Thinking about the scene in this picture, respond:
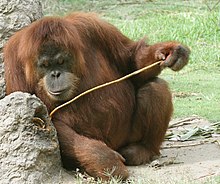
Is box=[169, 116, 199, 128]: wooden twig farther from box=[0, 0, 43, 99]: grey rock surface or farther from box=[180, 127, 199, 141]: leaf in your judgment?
box=[0, 0, 43, 99]: grey rock surface

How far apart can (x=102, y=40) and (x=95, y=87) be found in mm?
373

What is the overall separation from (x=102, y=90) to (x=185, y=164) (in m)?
0.75

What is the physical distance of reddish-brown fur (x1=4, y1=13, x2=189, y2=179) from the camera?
431 cm

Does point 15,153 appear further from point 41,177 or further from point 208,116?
point 208,116

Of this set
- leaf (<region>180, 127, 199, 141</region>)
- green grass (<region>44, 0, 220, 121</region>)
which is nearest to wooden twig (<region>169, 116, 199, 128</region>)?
green grass (<region>44, 0, 220, 121</region>)

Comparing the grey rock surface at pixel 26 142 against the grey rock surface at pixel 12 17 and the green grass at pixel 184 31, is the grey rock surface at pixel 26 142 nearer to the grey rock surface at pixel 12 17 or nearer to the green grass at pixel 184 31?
the grey rock surface at pixel 12 17

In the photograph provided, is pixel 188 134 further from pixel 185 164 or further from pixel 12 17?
pixel 12 17

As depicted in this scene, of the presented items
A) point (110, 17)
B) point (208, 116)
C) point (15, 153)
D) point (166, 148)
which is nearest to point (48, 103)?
point (15, 153)

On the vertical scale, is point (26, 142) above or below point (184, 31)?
above

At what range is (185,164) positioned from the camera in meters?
4.56

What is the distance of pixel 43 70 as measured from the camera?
436 cm

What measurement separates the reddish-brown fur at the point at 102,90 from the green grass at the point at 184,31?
1.42m

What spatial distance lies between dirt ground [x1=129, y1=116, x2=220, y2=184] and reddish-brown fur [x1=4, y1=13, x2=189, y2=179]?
0.50ft

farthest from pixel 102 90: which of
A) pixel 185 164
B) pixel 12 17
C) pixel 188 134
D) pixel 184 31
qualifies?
pixel 184 31
